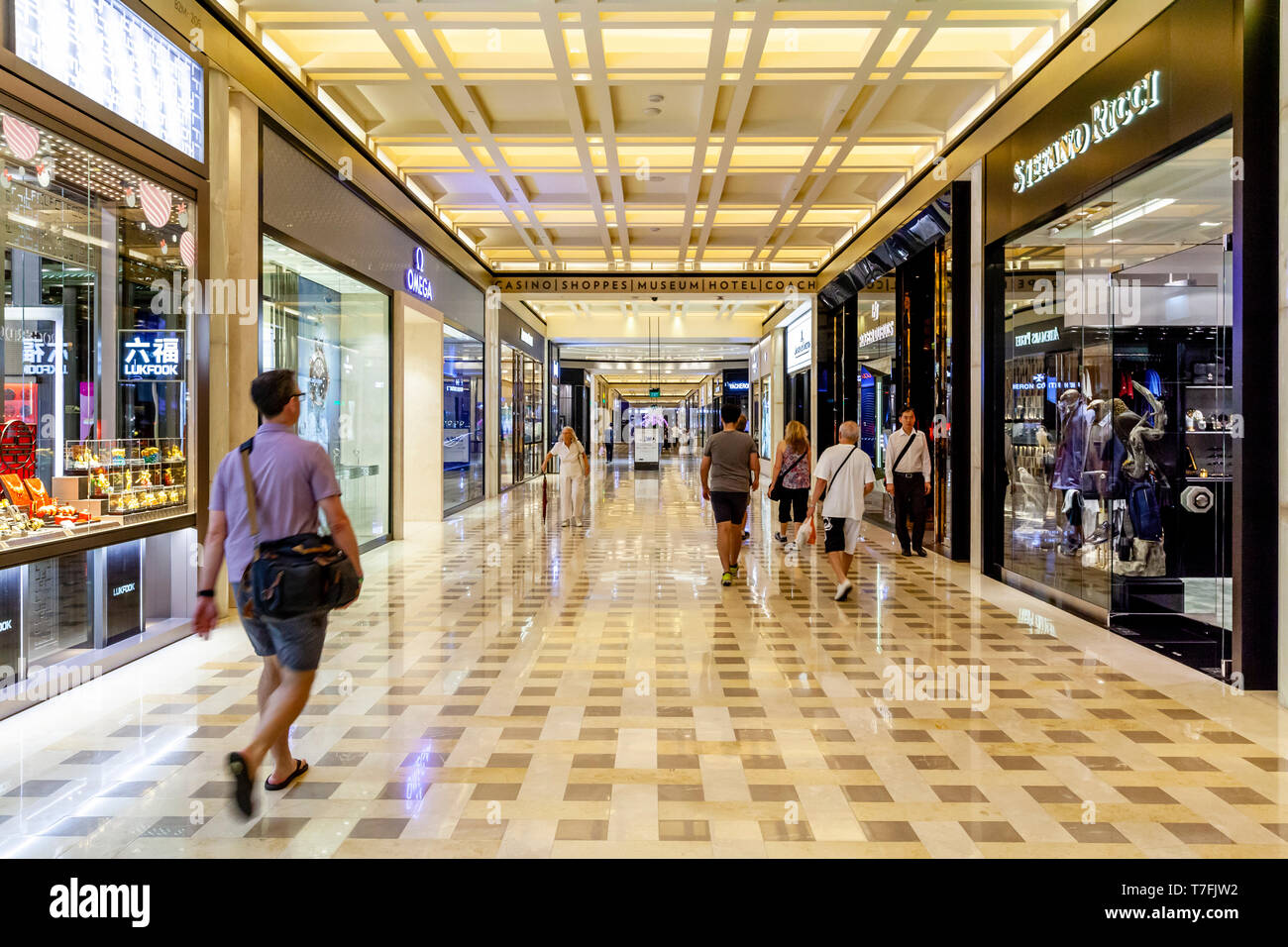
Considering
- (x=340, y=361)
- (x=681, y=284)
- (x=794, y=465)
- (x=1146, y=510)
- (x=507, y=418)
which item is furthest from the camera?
(x=507, y=418)

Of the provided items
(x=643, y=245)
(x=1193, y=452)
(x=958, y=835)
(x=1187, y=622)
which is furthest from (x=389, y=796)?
(x=643, y=245)

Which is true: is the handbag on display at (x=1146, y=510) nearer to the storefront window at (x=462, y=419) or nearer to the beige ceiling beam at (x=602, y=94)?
the beige ceiling beam at (x=602, y=94)

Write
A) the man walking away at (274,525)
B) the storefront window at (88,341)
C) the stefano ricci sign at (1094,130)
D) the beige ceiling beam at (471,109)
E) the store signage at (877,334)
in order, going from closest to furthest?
1. the man walking away at (274,525)
2. the storefront window at (88,341)
3. the stefano ricci sign at (1094,130)
4. the beige ceiling beam at (471,109)
5. the store signage at (877,334)

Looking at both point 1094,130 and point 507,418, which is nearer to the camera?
point 1094,130

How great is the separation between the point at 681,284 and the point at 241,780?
15.8m

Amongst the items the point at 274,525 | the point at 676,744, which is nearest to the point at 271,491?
the point at 274,525

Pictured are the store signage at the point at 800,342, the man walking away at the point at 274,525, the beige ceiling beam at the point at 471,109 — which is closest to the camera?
the man walking away at the point at 274,525

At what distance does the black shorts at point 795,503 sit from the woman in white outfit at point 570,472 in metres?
2.89

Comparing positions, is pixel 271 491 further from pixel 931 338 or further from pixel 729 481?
pixel 931 338

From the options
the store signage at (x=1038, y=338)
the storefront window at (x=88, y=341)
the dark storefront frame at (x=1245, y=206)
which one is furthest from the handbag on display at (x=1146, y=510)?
the storefront window at (x=88, y=341)

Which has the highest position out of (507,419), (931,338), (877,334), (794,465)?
(877,334)

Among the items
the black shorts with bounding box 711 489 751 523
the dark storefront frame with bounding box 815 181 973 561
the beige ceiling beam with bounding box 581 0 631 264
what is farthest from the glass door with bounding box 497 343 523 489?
the black shorts with bounding box 711 489 751 523

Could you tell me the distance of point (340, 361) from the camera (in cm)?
970

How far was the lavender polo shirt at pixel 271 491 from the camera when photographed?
128 inches
